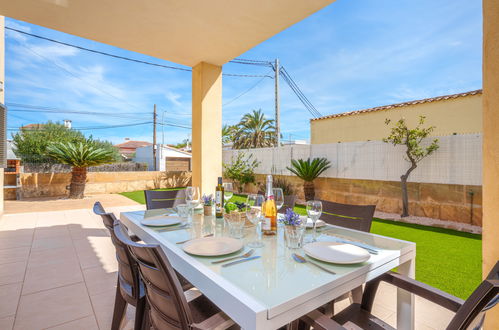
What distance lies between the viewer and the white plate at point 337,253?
99 cm

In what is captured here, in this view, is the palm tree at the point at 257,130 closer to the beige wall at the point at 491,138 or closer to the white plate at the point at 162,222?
the white plate at the point at 162,222

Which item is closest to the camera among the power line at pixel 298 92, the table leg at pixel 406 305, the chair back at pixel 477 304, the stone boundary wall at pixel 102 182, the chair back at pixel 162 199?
the chair back at pixel 477 304

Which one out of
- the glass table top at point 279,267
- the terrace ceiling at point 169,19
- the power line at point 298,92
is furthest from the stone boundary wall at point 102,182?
the glass table top at point 279,267

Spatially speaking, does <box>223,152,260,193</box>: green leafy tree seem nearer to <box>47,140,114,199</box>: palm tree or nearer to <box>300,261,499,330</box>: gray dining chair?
<box>47,140,114,199</box>: palm tree

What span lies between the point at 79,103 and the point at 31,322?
2549cm

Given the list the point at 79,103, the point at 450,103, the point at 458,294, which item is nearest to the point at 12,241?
the point at 458,294

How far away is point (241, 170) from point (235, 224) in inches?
276

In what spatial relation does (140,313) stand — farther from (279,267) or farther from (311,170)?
(311,170)

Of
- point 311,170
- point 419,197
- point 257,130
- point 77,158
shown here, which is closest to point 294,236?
point 419,197

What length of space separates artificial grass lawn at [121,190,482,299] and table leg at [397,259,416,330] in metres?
1.17

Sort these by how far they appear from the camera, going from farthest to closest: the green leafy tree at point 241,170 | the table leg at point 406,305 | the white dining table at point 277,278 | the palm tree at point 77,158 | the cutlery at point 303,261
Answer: the green leafy tree at point 241,170 < the palm tree at point 77,158 < the table leg at point 406,305 < the cutlery at point 303,261 < the white dining table at point 277,278

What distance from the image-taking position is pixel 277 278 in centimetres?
87

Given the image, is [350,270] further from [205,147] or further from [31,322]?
[205,147]

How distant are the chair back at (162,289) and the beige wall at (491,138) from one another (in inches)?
53.2
